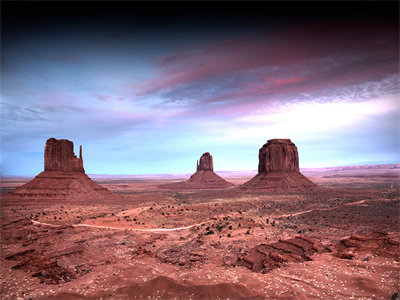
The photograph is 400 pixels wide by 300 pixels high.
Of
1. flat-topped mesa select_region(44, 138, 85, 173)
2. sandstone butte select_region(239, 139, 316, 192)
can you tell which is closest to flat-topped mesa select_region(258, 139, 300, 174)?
sandstone butte select_region(239, 139, 316, 192)

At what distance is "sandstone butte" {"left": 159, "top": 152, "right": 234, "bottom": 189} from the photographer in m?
123

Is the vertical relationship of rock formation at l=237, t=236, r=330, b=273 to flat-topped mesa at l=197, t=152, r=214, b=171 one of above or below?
below

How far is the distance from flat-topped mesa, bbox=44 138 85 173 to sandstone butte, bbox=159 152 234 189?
2552 inches

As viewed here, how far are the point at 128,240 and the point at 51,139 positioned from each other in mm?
59740

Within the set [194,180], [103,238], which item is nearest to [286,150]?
[194,180]

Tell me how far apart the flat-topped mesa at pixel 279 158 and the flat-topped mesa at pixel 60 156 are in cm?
7121

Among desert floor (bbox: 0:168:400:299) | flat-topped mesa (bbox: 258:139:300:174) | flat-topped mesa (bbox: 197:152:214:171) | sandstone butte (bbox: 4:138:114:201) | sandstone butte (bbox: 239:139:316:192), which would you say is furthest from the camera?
flat-topped mesa (bbox: 197:152:214:171)

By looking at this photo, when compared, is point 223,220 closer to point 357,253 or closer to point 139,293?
point 357,253

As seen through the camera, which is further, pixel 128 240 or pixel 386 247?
pixel 128 240

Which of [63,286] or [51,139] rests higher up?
[51,139]

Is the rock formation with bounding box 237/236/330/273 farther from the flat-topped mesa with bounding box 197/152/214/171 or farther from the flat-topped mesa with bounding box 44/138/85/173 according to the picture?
the flat-topped mesa with bounding box 197/152/214/171

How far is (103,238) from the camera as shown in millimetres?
25156

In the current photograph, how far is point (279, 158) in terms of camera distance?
89.8 m

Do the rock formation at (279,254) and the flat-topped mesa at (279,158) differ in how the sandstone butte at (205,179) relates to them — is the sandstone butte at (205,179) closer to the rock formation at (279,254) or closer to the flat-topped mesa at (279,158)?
the flat-topped mesa at (279,158)
